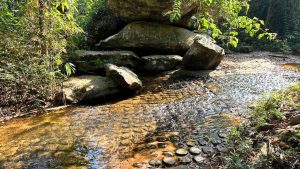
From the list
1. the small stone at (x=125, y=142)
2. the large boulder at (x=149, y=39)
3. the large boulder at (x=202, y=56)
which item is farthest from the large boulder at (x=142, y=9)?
the small stone at (x=125, y=142)

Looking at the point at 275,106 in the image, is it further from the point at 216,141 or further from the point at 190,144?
the point at 190,144

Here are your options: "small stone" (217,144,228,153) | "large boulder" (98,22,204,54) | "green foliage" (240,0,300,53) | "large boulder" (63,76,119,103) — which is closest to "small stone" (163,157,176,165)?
"small stone" (217,144,228,153)

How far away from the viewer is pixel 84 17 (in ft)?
27.6

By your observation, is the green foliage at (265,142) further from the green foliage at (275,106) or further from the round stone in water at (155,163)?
the round stone in water at (155,163)

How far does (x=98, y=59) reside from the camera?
693 centimetres

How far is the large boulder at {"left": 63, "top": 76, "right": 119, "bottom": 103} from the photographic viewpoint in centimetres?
552

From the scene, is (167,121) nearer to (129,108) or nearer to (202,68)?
(129,108)

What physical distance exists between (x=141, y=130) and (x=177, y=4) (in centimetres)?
216

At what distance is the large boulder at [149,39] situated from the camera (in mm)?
7746

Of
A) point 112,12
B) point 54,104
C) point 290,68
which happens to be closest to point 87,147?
point 54,104

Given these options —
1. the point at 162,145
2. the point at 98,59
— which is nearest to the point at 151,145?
the point at 162,145

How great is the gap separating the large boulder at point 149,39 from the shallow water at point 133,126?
6.06 feet

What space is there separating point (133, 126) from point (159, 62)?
3788 mm

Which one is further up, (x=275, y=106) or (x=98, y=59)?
(x=98, y=59)
